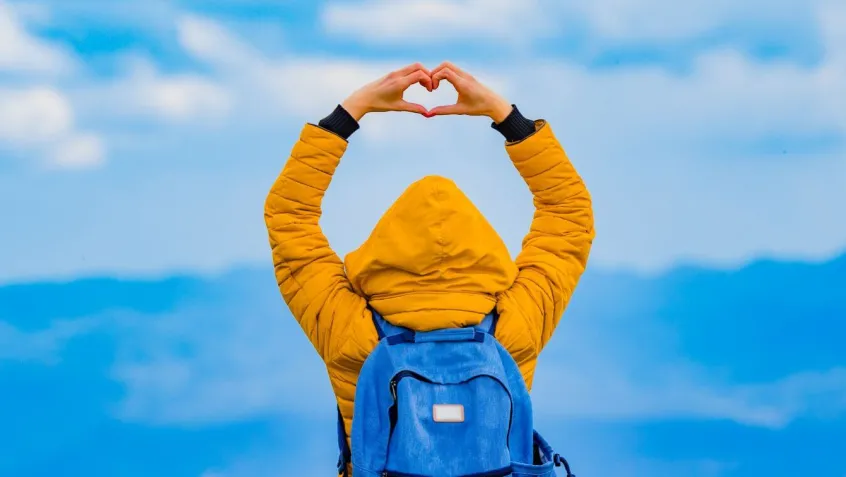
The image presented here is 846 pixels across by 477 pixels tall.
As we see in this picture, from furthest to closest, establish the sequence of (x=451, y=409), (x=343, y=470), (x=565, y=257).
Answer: (x=565, y=257) → (x=343, y=470) → (x=451, y=409)

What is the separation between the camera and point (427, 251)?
11.8 feet

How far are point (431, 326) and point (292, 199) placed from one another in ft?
2.39

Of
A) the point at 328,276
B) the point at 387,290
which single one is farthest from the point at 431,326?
the point at 328,276

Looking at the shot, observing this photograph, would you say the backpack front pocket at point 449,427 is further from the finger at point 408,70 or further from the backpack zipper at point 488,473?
the finger at point 408,70

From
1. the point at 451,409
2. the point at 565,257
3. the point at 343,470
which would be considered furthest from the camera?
the point at 565,257

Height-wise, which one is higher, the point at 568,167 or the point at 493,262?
the point at 568,167

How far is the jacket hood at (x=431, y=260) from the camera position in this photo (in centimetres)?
362

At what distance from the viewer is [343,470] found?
384 cm

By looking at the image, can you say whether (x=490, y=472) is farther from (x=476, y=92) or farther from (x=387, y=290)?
(x=476, y=92)

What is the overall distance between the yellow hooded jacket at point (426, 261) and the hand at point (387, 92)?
15 centimetres

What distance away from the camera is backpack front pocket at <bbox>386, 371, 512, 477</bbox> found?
3516mm

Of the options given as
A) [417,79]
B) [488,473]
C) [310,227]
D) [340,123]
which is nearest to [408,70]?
[417,79]

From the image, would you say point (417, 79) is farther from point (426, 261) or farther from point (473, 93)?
point (426, 261)

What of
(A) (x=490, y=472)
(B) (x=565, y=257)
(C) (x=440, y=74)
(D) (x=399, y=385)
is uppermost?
(C) (x=440, y=74)
